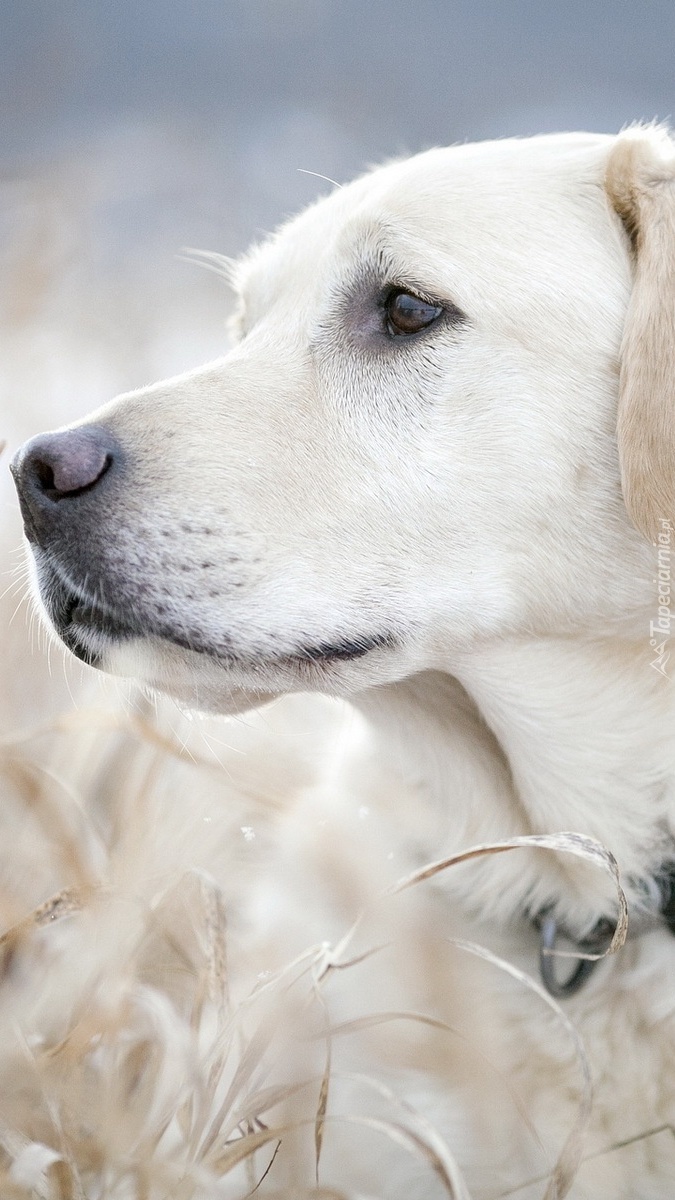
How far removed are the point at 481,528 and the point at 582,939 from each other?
0.84 meters

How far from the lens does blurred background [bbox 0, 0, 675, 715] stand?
398 cm

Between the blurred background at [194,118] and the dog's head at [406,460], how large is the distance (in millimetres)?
1801

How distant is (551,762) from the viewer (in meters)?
2.16

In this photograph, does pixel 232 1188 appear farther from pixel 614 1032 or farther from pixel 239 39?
pixel 239 39

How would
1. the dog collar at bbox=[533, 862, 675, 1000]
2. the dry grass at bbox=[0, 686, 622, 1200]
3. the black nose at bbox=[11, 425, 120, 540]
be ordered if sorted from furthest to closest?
the dog collar at bbox=[533, 862, 675, 1000]
the black nose at bbox=[11, 425, 120, 540]
the dry grass at bbox=[0, 686, 622, 1200]

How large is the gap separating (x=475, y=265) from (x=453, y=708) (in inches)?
36.2

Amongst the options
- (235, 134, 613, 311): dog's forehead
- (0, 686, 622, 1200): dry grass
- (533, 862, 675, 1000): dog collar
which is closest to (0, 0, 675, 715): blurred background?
(235, 134, 613, 311): dog's forehead

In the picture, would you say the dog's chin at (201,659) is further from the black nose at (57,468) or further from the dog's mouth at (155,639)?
the black nose at (57,468)

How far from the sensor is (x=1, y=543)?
3.76m

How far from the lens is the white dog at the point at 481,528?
182 centimetres

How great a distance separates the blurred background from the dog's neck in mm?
2061

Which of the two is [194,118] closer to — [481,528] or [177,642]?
[481,528]

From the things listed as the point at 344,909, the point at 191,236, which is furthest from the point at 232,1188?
the point at 191,236

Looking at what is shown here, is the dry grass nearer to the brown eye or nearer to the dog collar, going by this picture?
the dog collar
